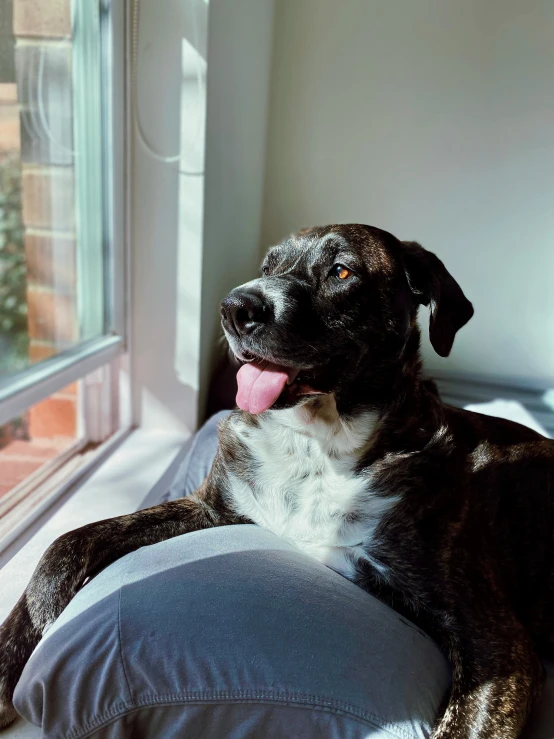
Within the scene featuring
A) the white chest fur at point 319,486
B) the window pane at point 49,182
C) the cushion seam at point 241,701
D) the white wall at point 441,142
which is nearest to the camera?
the cushion seam at point 241,701

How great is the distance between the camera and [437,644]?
1296 millimetres

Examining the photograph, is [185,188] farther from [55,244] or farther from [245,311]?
[245,311]

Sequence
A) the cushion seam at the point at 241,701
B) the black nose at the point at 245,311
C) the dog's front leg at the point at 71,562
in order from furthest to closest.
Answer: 1. the black nose at the point at 245,311
2. the dog's front leg at the point at 71,562
3. the cushion seam at the point at 241,701

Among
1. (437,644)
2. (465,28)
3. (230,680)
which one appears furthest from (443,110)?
(230,680)

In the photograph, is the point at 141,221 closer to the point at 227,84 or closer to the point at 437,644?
the point at 227,84

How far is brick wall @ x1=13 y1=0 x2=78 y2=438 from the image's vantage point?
1839mm

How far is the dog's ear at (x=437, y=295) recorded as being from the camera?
Answer: 1461 mm

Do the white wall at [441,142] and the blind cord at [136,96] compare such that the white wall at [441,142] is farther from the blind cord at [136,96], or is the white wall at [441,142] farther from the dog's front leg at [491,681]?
the dog's front leg at [491,681]

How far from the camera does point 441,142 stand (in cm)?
309

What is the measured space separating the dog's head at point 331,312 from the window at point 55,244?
816 millimetres

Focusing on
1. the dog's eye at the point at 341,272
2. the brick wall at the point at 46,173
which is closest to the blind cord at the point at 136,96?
the brick wall at the point at 46,173

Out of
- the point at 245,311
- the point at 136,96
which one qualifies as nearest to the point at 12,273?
the point at 136,96

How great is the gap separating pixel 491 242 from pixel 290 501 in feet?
7.32

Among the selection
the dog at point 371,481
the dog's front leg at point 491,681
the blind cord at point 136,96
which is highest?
the blind cord at point 136,96
